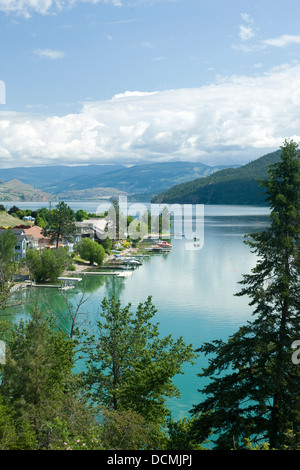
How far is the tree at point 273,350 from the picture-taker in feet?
35.5

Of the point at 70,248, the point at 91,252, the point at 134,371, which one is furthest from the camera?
the point at 70,248

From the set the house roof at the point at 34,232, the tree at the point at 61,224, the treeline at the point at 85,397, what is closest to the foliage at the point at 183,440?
the treeline at the point at 85,397

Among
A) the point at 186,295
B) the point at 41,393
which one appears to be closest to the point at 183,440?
the point at 41,393

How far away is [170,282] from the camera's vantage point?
5284cm

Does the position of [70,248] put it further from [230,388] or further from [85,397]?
[230,388]

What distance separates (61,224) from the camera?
67375 mm

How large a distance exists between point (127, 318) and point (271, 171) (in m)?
8.89

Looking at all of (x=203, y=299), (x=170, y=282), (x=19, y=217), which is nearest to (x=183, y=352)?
(x=203, y=299)

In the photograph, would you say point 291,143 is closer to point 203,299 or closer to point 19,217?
point 203,299

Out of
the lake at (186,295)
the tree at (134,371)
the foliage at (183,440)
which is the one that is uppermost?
the tree at (134,371)

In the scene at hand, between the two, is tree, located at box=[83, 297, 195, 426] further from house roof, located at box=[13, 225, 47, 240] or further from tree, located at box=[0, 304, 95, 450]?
house roof, located at box=[13, 225, 47, 240]

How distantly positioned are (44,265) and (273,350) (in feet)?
146

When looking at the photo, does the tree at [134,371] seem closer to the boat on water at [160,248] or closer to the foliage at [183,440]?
the foliage at [183,440]
